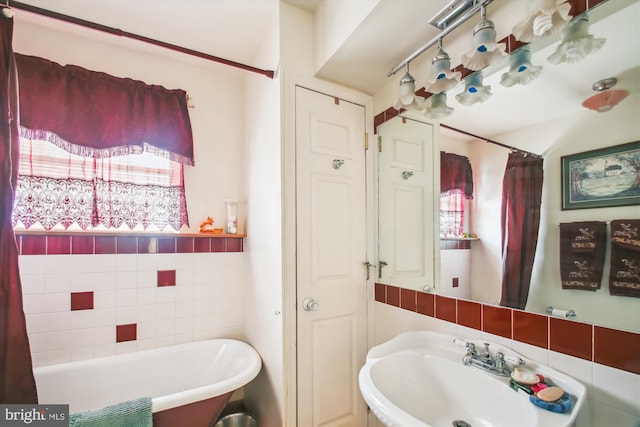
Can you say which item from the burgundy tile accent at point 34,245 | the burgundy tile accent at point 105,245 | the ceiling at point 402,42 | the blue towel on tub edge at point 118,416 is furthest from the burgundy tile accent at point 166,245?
the ceiling at point 402,42

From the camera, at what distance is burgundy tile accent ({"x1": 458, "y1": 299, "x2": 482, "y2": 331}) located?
123cm

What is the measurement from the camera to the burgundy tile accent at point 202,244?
208cm

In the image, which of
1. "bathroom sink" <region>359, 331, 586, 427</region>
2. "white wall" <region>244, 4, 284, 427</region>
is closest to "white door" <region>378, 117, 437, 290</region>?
"bathroom sink" <region>359, 331, 586, 427</region>

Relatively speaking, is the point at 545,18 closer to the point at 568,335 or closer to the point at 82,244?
the point at 568,335

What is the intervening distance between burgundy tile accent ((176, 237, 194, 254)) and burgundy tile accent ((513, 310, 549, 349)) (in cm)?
196

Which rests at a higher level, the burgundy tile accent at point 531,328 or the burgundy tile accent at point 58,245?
the burgundy tile accent at point 58,245

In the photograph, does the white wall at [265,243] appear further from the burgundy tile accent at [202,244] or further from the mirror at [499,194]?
the mirror at [499,194]

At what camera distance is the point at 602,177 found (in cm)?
92

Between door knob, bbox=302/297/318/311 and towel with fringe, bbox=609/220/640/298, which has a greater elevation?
towel with fringe, bbox=609/220/640/298

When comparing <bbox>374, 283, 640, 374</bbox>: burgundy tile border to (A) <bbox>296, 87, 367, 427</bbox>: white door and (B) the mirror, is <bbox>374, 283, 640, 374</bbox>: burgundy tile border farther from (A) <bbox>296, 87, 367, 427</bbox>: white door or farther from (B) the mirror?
(A) <bbox>296, 87, 367, 427</bbox>: white door

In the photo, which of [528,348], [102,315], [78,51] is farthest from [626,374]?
[78,51]

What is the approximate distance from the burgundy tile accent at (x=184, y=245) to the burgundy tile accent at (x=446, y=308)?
1.68 metres

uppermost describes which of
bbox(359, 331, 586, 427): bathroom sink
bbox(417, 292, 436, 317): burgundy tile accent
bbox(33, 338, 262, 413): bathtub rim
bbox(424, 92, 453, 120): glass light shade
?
bbox(424, 92, 453, 120): glass light shade

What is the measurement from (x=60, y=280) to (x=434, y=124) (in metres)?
2.34
